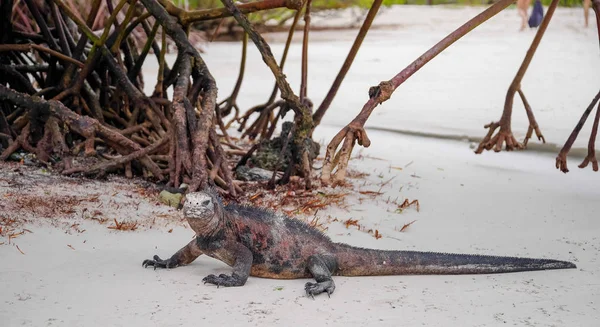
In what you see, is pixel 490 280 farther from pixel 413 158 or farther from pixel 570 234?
pixel 413 158

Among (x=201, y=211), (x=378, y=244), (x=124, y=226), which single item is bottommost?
(x=378, y=244)

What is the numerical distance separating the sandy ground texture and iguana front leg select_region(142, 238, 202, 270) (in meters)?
0.04

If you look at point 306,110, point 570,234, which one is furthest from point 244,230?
point 570,234

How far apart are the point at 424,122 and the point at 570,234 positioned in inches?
164

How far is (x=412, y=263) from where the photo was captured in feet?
12.1

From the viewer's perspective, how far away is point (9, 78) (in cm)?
596

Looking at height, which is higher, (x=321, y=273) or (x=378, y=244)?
(x=321, y=273)

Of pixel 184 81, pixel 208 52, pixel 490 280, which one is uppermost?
pixel 184 81

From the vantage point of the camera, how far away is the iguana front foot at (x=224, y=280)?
11.0ft

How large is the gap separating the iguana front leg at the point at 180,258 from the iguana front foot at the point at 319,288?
0.52 metres

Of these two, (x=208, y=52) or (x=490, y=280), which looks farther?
(x=208, y=52)

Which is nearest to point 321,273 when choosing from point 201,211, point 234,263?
point 234,263

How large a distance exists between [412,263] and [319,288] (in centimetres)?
55

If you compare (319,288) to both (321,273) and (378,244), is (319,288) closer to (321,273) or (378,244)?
(321,273)
